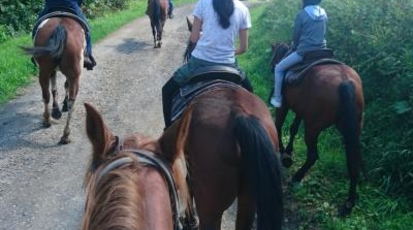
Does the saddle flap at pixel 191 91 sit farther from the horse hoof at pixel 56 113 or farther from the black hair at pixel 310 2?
the horse hoof at pixel 56 113

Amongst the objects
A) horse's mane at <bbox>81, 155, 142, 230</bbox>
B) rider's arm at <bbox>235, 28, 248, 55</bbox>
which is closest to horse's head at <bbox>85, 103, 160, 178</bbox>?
horse's mane at <bbox>81, 155, 142, 230</bbox>

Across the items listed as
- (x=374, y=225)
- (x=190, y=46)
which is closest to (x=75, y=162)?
(x=190, y=46)

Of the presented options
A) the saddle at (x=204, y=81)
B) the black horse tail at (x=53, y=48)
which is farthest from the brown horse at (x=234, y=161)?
the black horse tail at (x=53, y=48)

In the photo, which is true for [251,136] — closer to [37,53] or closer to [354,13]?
[37,53]

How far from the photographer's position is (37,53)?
6.77 meters

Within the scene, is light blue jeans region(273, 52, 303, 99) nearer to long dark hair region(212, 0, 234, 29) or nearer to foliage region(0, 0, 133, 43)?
long dark hair region(212, 0, 234, 29)

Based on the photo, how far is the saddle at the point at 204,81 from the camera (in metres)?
4.33

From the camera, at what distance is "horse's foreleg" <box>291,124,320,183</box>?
5.56 metres

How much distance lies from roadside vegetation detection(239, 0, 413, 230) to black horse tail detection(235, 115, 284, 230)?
5.80 feet

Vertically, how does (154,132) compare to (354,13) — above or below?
below

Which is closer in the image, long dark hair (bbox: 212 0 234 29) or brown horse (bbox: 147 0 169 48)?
long dark hair (bbox: 212 0 234 29)

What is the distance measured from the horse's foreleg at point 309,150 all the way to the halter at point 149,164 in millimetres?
3792

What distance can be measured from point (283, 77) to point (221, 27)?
193cm

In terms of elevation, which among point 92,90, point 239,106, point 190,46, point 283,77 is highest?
point 239,106
